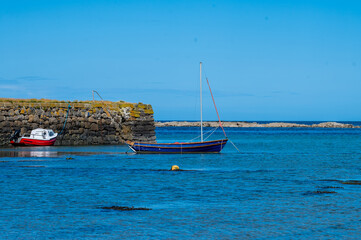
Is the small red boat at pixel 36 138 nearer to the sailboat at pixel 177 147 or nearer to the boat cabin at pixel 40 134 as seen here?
the boat cabin at pixel 40 134

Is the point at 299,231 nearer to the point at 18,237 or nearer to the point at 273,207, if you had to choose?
the point at 273,207

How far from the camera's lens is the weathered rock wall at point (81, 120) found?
5934 centimetres

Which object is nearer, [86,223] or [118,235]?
[118,235]

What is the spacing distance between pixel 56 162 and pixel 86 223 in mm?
23610

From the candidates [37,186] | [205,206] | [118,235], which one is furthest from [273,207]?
[37,186]

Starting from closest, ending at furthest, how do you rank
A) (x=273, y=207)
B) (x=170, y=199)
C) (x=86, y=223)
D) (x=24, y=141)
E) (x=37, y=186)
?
1. (x=86, y=223)
2. (x=273, y=207)
3. (x=170, y=199)
4. (x=37, y=186)
5. (x=24, y=141)

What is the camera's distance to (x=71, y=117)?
61.3 metres

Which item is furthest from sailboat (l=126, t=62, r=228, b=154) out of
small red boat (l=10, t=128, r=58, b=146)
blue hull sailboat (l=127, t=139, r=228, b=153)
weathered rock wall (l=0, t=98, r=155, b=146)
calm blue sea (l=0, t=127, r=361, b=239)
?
calm blue sea (l=0, t=127, r=361, b=239)

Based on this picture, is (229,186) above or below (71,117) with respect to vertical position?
below

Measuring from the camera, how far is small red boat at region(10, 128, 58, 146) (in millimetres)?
56406

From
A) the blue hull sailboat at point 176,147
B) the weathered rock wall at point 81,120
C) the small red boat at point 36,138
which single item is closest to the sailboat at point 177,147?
the blue hull sailboat at point 176,147

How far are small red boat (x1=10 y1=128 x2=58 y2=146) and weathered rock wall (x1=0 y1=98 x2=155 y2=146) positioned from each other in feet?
6.42

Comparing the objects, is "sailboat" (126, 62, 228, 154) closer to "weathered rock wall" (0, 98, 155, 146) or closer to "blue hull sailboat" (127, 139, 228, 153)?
"blue hull sailboat" (127, 139, 228, 153)

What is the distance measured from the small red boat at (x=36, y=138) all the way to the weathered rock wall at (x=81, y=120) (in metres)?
1.96
